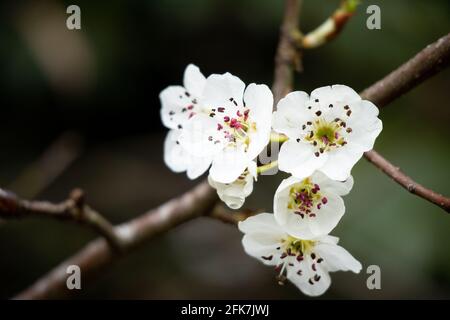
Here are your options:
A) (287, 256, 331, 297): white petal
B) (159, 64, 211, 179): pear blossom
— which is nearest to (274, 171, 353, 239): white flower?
(287, 256, 331, 297): white petal

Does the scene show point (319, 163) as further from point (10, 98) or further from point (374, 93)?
point (10, 98)

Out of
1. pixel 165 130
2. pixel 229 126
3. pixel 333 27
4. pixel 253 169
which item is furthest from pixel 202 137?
pixel 165 130

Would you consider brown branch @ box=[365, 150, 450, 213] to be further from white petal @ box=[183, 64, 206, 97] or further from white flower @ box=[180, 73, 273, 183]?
white petal @ box=[183, 64, 206, 97]

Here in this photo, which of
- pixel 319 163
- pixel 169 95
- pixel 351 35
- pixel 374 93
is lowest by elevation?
pixel 319 163

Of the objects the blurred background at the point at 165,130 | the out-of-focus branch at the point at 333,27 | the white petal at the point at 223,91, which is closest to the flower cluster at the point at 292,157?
the white petal at the point at 223,91

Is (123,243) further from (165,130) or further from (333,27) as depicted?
(165,130)

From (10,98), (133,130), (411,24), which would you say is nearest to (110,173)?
(133,130)

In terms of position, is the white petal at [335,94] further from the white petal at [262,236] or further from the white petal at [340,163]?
the white petal at [262,236]
